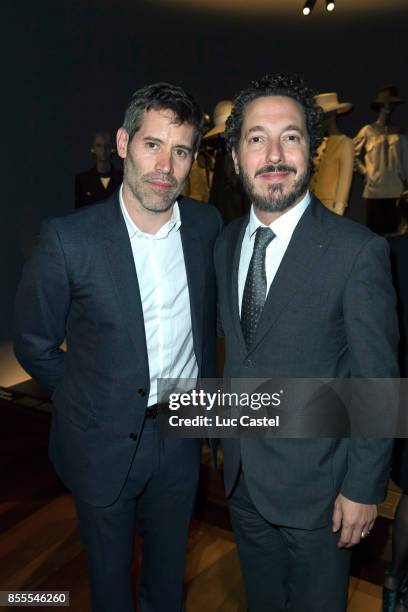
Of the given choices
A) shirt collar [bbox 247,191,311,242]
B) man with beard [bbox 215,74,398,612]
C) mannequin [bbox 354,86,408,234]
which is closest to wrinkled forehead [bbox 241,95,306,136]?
man with beard [bbox 215,74,398,612]

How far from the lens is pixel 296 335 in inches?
54.0

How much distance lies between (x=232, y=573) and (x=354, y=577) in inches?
20.7

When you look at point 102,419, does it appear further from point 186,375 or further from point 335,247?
point 335,247

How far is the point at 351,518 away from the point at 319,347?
1.50 feet

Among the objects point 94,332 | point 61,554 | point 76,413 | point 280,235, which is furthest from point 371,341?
point 61,554

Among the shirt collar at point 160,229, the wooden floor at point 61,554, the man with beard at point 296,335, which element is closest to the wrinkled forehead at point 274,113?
the man with beard at point 296,335

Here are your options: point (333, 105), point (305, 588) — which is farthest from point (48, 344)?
point (333, 105)

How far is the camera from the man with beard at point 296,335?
130 centimetres

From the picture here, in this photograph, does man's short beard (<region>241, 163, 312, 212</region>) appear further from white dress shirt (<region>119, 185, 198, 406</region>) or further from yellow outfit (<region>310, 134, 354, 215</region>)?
yellow outfit (<region>310, 134, 354, 215</region>)

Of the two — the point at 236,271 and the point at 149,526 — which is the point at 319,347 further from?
the point at 149,526

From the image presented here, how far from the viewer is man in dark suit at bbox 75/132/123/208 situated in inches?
175

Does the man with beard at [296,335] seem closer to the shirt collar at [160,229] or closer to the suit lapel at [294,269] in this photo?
the suit lapel at [294,269]

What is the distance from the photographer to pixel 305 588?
1522 mm

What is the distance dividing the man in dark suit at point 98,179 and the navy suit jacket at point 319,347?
325cm
